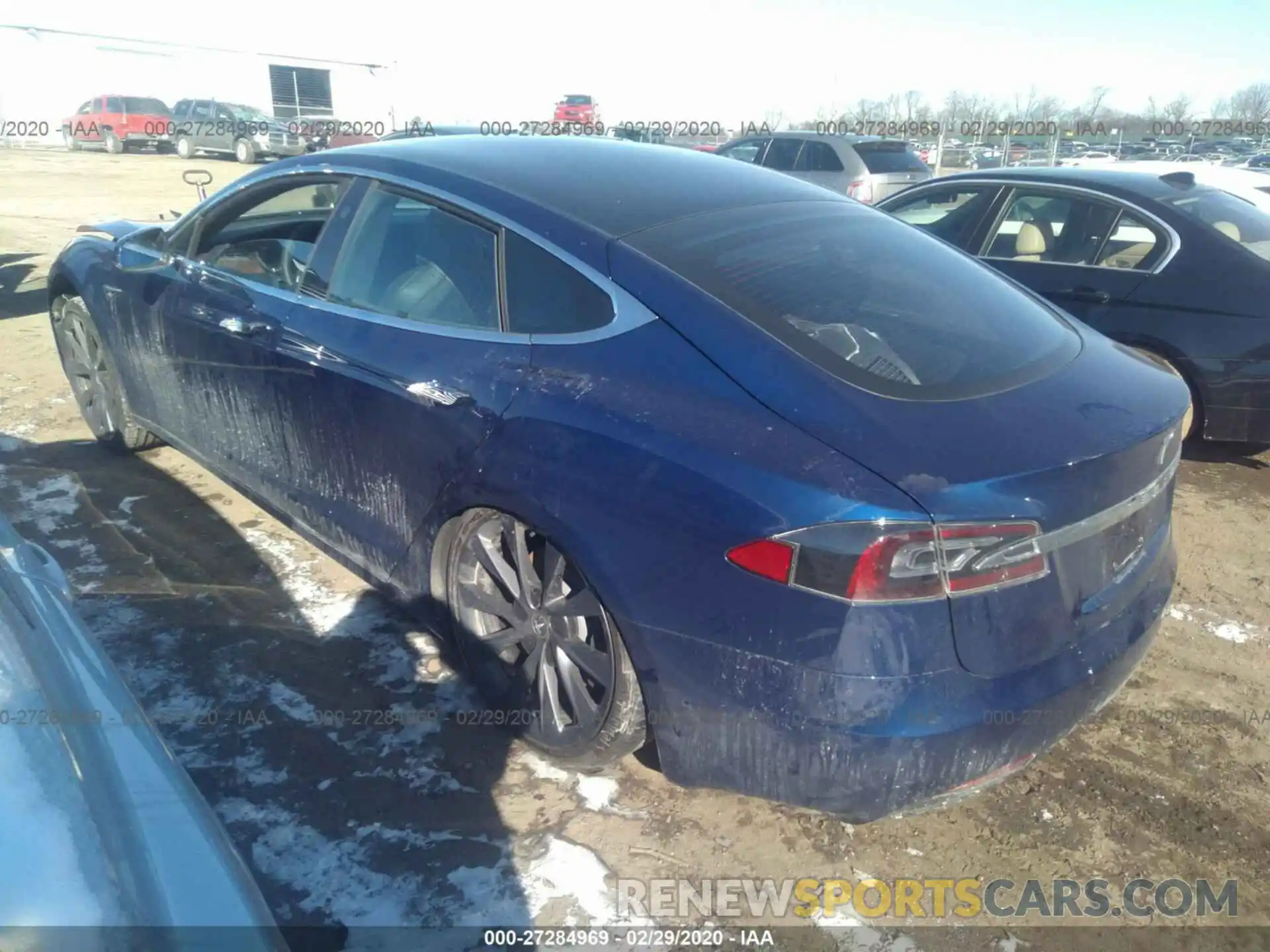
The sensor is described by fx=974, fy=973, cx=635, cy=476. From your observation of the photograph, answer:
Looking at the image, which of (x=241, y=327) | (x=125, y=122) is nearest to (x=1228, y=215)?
(x=241, y=327)

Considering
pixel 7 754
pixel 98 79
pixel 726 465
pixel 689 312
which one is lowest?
pixel 7 754

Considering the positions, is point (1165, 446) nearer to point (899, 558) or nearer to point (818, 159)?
point (899, 558)

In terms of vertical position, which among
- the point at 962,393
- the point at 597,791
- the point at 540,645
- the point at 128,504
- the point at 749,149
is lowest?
the point at 597,791

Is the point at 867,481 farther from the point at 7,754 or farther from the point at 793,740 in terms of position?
the point at 7,754

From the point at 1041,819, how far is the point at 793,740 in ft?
3.06

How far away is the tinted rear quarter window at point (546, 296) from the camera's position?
8.25 feet

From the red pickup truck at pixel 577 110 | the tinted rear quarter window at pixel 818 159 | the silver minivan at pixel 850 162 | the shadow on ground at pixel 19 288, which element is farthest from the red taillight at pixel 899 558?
the red pickup truck at pixel 577 110

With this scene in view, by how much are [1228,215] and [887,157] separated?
8.24m

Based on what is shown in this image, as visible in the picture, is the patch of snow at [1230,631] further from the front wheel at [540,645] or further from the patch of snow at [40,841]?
the patch of snow at [40,841]

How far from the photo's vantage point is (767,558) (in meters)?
2.06

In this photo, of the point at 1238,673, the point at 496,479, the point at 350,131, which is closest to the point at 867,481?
the point at 496,479

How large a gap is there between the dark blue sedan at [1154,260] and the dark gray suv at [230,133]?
26.0 meters

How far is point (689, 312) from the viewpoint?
236 centimetres

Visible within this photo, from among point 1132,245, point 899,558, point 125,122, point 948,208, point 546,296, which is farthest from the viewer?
point 125,122
